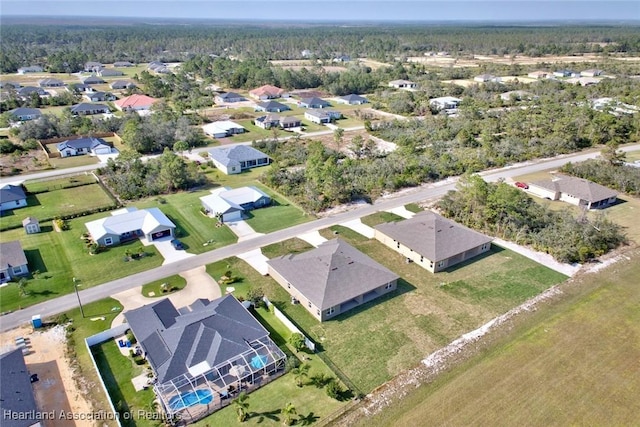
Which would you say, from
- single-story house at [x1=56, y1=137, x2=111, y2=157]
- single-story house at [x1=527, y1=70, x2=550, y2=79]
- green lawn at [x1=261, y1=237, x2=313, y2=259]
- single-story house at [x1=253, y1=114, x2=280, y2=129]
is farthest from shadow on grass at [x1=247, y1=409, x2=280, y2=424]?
single-story house at [x1=527, y1=70, x2=550, y2=79]

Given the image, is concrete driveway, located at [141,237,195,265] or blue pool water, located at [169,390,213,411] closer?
blue pool water, located at [169,390,213,411]

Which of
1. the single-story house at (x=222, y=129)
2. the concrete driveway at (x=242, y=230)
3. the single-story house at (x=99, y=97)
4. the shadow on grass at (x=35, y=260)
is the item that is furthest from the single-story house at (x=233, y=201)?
the single-story house at (x=99, y=97)

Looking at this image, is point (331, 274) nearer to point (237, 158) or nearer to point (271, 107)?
point (237, 158)

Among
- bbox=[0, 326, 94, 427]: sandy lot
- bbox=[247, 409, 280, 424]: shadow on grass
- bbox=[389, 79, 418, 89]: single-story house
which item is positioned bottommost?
bbox=[247, 409, 280, 424]: shadow on grass

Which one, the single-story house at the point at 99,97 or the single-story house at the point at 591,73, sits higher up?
the single-story house at the point at 591,73

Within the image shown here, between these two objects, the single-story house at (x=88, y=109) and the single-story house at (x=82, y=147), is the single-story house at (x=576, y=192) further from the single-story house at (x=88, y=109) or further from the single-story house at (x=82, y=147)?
the single-story house at (x=88, y=109)

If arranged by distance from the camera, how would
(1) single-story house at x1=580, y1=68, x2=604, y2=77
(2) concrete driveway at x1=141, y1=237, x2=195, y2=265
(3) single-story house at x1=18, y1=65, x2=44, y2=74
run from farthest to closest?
1. (1) single-story house at x1=580, y1=68, x2=604, y2=77
2. (3) single-story house at x1=18, y1=65, x2=44, y2=74
3. (2) concrete driveway at x1=141, y1=237, x2=195, y2=265

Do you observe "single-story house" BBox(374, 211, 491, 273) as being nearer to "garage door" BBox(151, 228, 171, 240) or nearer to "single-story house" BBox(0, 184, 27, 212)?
"garage door" BBox(151, 228, 171, 240)
